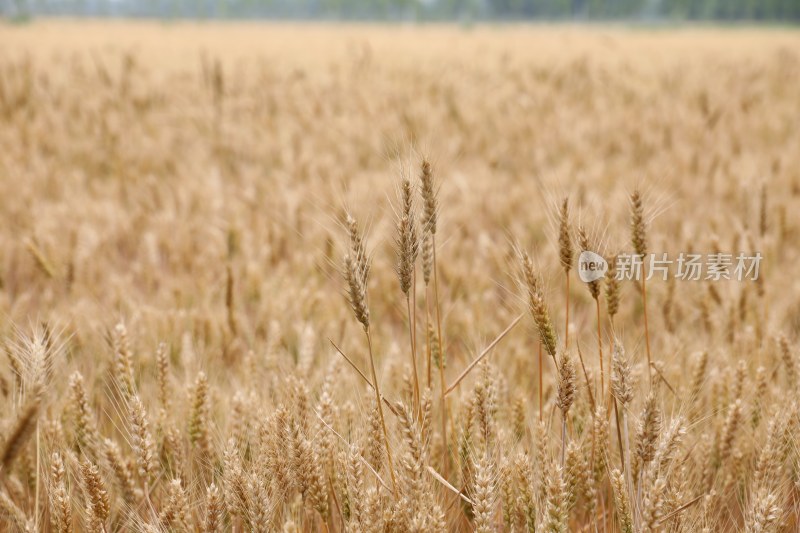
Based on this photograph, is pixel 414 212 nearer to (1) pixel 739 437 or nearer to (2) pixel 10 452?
(2) pixel 10 452

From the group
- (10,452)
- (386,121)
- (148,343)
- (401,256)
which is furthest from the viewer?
(386,121)

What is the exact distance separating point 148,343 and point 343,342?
564mm

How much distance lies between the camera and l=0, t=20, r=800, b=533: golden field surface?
38.9 inches

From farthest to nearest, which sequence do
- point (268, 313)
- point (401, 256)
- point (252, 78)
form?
point (252, 78) < point (268, 313) < point (401, 256)

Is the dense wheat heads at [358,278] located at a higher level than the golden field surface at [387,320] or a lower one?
higher

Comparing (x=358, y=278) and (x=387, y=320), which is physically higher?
(x=358, y=278)

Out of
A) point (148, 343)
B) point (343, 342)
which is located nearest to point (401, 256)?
point (343, 342)

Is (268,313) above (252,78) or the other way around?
the other way around

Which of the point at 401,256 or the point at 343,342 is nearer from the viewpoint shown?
the point at 401,256

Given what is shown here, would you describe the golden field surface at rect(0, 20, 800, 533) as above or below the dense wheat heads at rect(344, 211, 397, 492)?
below

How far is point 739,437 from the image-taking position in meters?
1.33

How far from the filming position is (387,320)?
6.97ft

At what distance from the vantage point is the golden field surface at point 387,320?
0.99 m

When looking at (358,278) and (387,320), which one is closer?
(358,278)
